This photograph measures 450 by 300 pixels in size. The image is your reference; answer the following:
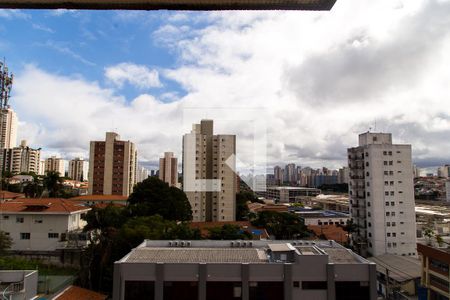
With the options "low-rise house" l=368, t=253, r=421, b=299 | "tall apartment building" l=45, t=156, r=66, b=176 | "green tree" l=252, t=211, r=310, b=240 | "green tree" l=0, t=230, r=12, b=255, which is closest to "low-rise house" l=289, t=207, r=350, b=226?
"green tree" l=252, t=211, r=310, b=240

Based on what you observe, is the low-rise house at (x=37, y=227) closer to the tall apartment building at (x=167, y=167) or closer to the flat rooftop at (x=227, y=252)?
the flat rooftop at (x=227, y=252)

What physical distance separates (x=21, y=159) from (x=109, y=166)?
100 feet

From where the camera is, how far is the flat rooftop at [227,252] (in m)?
10.5

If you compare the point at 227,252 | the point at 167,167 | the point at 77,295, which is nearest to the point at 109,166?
the point at 167,167

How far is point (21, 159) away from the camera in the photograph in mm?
57781

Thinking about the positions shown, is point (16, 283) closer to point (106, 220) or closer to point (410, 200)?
point (106, 220)

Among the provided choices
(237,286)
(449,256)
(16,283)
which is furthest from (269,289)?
(449,256)

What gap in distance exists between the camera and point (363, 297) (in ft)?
31.3

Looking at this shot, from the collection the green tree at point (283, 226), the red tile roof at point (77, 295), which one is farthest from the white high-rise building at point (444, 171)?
the red tile roof at point (77, 295)

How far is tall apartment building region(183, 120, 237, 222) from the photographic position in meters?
30.1

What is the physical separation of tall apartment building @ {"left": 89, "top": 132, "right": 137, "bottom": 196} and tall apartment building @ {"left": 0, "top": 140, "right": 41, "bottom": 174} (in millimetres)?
24931

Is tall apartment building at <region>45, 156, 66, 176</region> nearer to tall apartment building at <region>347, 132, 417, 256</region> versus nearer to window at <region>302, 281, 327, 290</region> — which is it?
tall apartment building at <region>347, 132, 417, 256</region>

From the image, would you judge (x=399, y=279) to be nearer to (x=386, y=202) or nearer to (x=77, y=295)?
(x=386, y=202)

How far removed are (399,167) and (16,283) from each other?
23.7 metres
